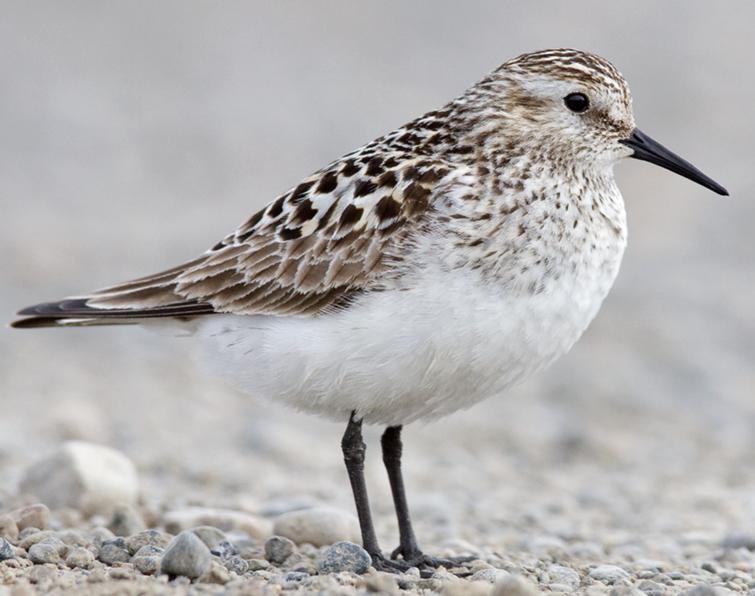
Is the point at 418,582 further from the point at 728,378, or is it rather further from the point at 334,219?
the point at 728,378

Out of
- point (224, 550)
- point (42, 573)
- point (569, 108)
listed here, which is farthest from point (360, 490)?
point (569, 108)

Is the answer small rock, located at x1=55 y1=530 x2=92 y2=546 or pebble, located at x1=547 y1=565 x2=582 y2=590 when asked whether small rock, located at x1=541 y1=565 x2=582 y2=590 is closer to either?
pebble, located at x1=547 y1=565 x2=582 y2=590

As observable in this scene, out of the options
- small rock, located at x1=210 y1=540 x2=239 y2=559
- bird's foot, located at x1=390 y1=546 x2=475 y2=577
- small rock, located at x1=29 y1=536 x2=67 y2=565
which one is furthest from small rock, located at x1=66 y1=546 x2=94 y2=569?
bird's foot, located at x1=390 y1=546 x2=475 y2=577

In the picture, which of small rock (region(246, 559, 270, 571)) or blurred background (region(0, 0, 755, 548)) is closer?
small rock (region(246, 559, 270, 571))

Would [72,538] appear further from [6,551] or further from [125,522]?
[125,522]

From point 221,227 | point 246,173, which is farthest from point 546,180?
point 246,173

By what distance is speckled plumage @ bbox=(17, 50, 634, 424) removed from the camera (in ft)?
20.1

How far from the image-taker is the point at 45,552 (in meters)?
6.17

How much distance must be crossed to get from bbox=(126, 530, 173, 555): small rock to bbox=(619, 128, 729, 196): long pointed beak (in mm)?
2870

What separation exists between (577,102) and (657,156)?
1.74 ft

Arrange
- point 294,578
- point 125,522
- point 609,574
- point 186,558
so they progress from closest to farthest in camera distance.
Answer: point 186,558 → point 294,578 → point 609,574 → point 125,522

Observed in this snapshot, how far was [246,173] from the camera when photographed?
61.5 ft

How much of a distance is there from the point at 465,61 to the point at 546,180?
17.4 metres

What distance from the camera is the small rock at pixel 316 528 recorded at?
279 inches
